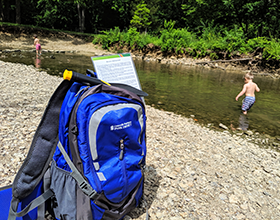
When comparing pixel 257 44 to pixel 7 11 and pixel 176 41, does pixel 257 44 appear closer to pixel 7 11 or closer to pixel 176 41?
pixel 176 41

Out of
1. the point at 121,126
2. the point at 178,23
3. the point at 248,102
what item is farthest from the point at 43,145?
the point at 178,23

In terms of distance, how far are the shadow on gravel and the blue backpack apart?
0.43 metres

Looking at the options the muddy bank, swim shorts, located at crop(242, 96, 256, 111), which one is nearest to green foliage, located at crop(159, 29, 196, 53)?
the muddy bank

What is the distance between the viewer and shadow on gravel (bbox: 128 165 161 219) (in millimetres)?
2628

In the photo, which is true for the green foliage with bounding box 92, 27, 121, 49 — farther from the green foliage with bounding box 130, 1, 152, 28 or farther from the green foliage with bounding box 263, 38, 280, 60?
the green foliage with bounding box 263, 38, 280, 60

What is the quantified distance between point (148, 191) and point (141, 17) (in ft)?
127

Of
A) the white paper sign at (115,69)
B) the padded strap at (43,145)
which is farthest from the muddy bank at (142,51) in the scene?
the padded strap at (43,145)

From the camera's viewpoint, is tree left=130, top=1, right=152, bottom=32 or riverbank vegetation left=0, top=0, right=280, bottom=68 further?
tree left=130, top=1, right=152, bottom=32

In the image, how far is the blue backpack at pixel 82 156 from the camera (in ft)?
6.53

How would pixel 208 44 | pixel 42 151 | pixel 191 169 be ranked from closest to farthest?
pixel 42 151 → pixel 191 169 → pixel 208 44

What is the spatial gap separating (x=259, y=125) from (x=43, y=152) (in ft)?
24.8

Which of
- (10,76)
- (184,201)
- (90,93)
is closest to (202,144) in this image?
(184,201)

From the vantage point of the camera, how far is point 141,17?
37594 millimetres

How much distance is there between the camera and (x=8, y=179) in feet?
9.12
